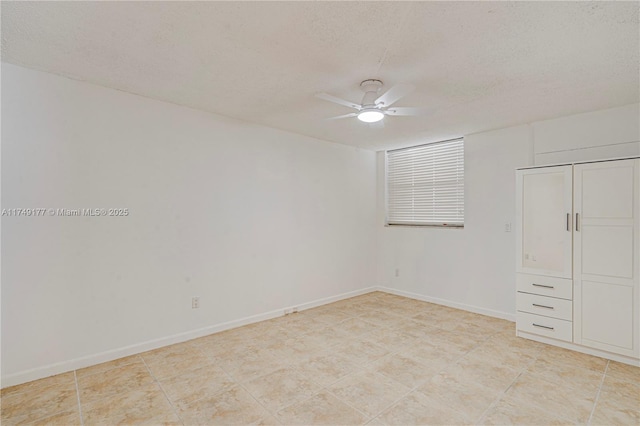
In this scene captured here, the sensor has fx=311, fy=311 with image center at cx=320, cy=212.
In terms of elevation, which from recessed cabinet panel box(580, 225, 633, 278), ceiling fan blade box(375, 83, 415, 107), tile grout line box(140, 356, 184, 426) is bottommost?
tile grout line box(140, 356, 184, 426)

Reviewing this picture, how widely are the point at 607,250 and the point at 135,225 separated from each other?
15.0 ft

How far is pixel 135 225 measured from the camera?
3059 mm

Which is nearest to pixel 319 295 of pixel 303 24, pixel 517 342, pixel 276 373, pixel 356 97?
pixel 276 373

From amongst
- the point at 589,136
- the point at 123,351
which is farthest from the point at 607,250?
the point at 123,351

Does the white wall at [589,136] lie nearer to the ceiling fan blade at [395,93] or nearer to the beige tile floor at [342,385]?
the beige tile floor at [342,385]

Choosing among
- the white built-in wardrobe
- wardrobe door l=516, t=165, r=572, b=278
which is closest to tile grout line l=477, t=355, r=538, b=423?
the white built-in wardrobe

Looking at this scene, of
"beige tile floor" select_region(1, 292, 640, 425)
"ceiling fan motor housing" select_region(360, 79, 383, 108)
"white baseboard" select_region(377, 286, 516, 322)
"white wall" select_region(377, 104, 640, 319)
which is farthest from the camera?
"white baseboard" select_region(377, 286, 516, 322)

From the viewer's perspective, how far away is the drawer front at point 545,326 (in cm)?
315

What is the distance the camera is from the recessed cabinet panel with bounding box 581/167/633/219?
2.85 meters

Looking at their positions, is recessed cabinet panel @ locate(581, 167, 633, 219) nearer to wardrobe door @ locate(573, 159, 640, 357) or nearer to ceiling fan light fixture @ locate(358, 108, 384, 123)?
wardrobe door @ locate(573, 159, 640, 357)

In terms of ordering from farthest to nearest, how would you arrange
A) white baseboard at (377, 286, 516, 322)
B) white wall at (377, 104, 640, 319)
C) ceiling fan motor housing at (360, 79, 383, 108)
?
1. white baseboard at (377, 286, 516, 322)
2. white wall at (377, 104, 640, 319)
3. ceiling fan motor housing at (360, 79, 383, 108)

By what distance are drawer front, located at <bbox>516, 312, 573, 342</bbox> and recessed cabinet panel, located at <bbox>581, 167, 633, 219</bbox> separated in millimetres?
1120

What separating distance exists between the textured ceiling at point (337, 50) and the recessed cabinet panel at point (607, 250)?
128 centimetres

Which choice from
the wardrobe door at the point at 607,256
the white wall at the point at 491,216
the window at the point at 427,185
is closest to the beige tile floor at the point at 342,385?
the wardrobe door at the point at 607,256
